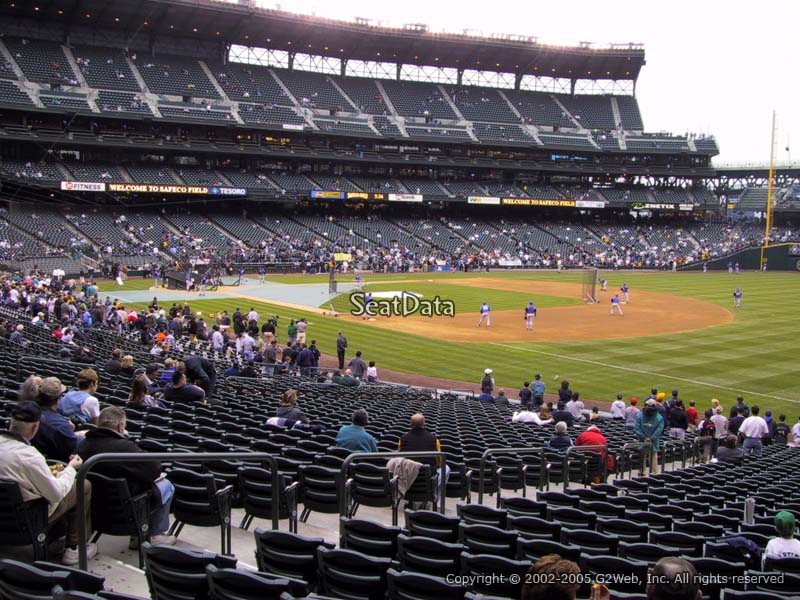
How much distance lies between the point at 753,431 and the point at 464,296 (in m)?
36.6

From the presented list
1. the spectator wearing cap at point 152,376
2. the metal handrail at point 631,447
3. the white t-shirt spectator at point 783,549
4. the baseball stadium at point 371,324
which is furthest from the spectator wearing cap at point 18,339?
the white t-shirt spectator at point 783,549

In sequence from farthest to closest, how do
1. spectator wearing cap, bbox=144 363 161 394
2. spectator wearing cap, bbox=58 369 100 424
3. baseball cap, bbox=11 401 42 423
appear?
spectator wearing cap, bbox=144 363 161 394, spectator wearing cap, bbox=58 369 100 424, baseball cap, bbox=11 401 42 423

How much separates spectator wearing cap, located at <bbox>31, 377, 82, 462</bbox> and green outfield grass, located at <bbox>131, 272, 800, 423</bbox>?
72.4 feet

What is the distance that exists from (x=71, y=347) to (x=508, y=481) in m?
15.7

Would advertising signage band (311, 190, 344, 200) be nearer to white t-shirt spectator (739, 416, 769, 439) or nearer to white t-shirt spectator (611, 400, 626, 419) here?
white t-shirt spectator (611, 400, 626, 419)

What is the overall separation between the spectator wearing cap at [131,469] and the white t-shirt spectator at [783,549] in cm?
599

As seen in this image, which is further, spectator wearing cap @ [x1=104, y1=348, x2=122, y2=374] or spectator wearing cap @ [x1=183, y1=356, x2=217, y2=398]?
spectator wearing cap @ [x1=104, y1=348, x2=122, y2=374]

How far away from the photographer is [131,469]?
6590 millimetres

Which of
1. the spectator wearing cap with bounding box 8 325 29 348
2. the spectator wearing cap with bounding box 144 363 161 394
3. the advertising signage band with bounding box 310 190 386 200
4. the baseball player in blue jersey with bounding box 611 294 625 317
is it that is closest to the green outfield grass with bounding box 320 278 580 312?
the baseball player in blue jersey with bounding box 611 294 625 317

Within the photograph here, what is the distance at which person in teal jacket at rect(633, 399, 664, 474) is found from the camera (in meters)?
14.7

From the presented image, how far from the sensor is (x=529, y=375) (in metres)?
29.7

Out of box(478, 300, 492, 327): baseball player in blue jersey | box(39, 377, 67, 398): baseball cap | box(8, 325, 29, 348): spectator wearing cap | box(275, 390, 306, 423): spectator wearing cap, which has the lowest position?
box(275, 390, 306, 423): spectator wearing cap

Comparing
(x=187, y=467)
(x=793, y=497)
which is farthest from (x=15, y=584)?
(x=793, y=497)

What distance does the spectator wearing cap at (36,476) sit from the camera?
5.80 m
